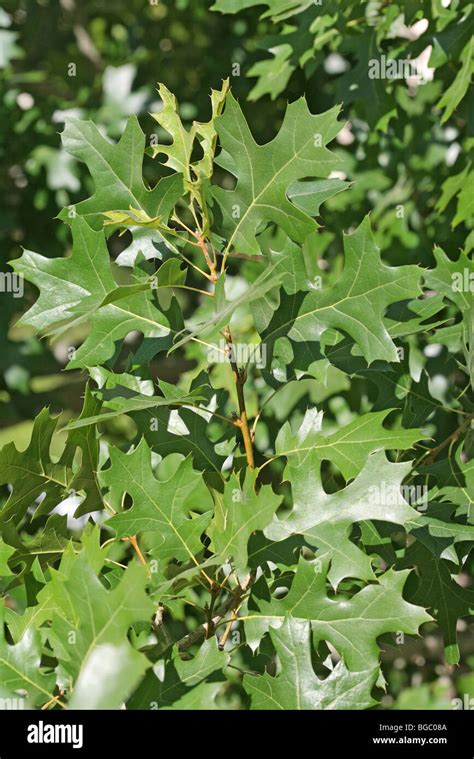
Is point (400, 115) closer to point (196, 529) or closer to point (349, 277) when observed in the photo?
point (349, 277)

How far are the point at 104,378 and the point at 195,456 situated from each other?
143mm

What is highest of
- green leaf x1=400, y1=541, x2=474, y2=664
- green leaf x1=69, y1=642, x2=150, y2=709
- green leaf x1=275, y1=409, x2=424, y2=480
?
green leaf x1=275, y1=409, x2=424, y2=480

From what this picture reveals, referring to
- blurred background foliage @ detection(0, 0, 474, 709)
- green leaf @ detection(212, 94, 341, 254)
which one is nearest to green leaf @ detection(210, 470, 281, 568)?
green leaf @ detection(212, 94, 341, 254)

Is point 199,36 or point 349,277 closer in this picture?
point 349,277

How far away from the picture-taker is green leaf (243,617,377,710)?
0.94 m

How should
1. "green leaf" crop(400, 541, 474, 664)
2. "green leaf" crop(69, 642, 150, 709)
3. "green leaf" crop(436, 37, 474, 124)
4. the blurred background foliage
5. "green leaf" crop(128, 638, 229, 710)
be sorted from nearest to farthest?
1. "green leaf" crop(69, 642, 150, 709)
2. "green leaf" crop(128, 638, 229, 710)
3. "green leaf" crop(400, 541, 474, 664)
4. "green leaf" crop(436, 37, 474, 124)
5. the blurred background foliage

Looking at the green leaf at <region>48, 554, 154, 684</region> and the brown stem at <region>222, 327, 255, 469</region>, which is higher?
the brown stem at <region>222, 327, 255, 469</region>

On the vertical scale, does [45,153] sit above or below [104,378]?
above

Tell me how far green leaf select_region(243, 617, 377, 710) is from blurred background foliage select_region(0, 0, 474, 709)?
29.6 inches

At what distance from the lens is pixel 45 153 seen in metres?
2.53

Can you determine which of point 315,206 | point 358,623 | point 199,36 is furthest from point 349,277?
point 199,36

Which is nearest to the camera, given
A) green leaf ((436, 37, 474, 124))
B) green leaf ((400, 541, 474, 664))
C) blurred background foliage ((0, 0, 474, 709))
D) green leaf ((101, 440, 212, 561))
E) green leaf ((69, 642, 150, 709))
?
green leaf ((69, 642, 150, 709))

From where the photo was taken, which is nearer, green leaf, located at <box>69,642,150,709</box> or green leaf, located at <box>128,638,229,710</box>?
green leaf, located at <box>69,642,150,709</box>

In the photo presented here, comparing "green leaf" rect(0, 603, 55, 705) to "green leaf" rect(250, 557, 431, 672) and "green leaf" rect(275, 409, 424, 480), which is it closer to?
"green leaf" rect(250, 557, 431, 672)
